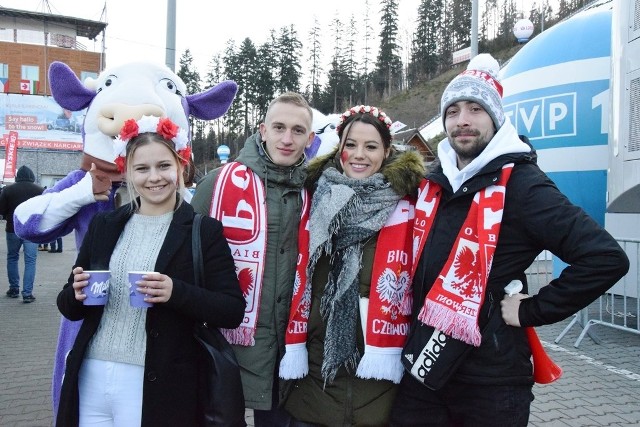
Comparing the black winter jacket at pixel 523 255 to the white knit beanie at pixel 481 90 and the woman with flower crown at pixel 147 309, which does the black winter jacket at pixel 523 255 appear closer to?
the white knit beanie at pixel 481 90

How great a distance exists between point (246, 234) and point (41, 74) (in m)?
47.1

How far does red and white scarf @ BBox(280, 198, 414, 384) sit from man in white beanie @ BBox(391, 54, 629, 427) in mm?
77

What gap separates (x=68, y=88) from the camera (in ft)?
11.0

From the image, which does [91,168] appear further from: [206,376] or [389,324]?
[389,324]

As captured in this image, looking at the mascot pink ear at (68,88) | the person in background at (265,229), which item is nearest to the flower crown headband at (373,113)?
the person in background at (265,229)

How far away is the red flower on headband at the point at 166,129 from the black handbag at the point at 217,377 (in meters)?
0.41

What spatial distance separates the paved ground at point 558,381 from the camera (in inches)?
170

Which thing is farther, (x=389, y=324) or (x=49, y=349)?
(x=49, y=349)

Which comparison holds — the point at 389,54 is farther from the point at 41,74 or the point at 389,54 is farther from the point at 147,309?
the point at 147,309

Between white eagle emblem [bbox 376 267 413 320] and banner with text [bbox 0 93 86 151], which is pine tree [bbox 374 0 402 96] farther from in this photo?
white eagle emblem [bbox 376 267 413 320]

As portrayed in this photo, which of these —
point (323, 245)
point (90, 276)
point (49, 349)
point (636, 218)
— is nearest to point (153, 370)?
point (90, 276)

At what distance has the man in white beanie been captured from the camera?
205cm

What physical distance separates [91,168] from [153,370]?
1365mm

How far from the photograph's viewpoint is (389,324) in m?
2.35
